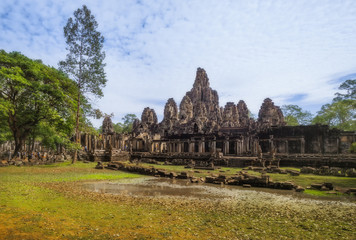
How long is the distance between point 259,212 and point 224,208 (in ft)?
3.77

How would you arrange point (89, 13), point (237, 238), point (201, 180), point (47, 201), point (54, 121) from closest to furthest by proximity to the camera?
1. point (237, 238)
2. point (47, 201)
3. point (201, 180)
4. point (54, 121)
5. point (89, 13)

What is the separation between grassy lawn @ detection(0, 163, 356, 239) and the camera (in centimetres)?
480

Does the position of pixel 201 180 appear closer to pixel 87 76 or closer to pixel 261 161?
pixel 261 161

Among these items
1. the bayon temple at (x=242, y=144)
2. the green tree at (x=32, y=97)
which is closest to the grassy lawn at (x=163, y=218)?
the green tree at (x=32, y=97)

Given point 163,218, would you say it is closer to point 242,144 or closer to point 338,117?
point 242,144

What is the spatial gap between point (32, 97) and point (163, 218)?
22766 mm

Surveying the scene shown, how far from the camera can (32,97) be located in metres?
22.2

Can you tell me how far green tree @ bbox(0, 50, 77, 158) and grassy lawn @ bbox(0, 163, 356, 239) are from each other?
618 inches

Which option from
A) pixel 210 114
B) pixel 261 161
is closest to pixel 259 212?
pixel 261 161

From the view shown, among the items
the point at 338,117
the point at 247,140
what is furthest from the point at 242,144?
the point at 338,117

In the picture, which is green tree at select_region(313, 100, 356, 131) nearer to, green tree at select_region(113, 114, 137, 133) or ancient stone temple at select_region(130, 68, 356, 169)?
ancient stone temple at select_region(130, 68, 356, 169)

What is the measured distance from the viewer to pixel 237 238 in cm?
469

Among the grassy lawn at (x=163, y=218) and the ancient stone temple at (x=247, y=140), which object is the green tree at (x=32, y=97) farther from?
the ancient stone temple at (x=247, y=140)

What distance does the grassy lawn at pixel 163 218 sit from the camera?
4.80 m
